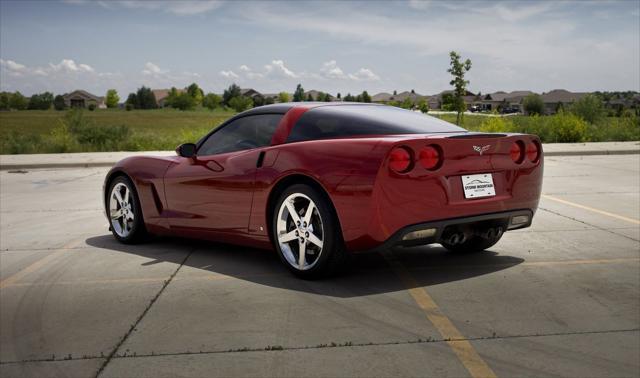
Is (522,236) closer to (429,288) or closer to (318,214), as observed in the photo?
(429,288)

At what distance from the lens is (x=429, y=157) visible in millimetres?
4797

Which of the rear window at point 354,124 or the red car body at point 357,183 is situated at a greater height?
the rear window at point 354,124

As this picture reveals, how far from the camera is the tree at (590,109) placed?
143 ft

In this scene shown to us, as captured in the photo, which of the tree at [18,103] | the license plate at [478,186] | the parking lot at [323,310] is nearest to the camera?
the parking lot at [323,310]

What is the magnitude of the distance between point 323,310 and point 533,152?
227 centimetres

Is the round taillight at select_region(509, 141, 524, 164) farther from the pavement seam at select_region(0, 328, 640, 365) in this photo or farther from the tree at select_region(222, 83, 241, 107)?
the tree at select_region(222, 83, 241, 107)

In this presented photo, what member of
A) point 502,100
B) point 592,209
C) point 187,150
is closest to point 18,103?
point 502,100

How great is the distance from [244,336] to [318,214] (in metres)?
1.29

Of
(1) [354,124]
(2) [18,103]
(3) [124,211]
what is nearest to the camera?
(1) [354,124]

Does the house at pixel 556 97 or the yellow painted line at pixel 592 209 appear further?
the house at pixel 556 97

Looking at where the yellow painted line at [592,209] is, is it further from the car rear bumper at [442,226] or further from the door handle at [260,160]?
the door handle at [260,160]

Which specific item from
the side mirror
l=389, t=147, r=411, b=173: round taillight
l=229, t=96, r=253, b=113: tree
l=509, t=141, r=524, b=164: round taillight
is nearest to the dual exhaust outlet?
l=509, t=141, r=524, b=164: round taillight

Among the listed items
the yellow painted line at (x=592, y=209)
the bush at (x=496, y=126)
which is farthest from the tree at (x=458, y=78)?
the yellow painted line at (x=592, y=209)

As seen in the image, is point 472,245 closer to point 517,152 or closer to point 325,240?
point 517,152
